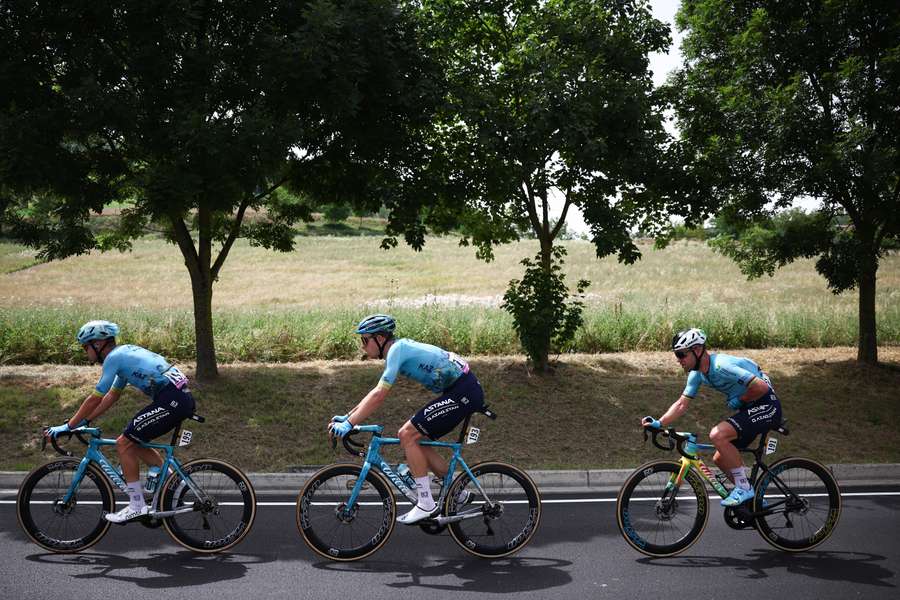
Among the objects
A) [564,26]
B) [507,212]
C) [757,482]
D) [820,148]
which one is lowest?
[757,482]

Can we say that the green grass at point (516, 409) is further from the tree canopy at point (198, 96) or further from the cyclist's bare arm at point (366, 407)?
the cyclist's bare arm at point (366, 407)

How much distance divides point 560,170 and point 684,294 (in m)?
18.7

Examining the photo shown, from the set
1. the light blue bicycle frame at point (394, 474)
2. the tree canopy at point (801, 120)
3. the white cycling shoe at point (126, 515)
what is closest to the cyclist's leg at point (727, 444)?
the light blue bicycle frame at point (394, 474)

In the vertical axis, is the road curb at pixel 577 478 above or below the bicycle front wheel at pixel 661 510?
below

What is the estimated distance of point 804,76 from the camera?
1322cm

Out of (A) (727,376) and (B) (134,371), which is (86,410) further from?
(A) (727,376)

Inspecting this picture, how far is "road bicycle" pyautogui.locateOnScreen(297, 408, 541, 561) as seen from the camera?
21.0 feet

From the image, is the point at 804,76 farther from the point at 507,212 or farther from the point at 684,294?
the point at 684,294

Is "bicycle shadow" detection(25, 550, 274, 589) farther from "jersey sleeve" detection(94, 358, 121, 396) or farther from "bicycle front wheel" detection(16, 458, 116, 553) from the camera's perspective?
"jersey sleeve" detection(94, 358, 121, 396)

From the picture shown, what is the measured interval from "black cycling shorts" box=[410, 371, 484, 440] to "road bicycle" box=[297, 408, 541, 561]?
4.6 inches

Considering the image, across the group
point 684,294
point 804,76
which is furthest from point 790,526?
point 684,294

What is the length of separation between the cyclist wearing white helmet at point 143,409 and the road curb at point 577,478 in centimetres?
260

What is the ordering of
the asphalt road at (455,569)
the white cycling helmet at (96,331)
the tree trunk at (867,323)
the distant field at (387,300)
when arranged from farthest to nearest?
the distant field at (387,300) < the tree trunk at (867,323) < the white cycling helmet at (96,331) < the asphalt road at (455,569)

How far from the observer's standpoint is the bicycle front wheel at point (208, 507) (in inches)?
258
